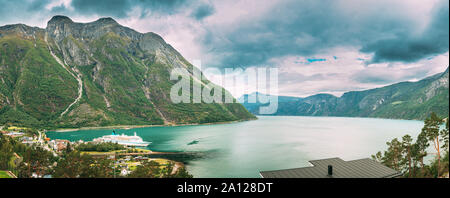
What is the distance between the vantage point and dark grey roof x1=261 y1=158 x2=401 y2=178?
223 inches

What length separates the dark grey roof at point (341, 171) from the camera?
5.68 metres

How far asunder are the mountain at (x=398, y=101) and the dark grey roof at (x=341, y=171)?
303ft

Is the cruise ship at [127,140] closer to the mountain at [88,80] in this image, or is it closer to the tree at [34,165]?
the tree at [34,165]

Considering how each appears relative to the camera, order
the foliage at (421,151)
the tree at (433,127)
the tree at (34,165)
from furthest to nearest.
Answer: the tree at (34,165), the tree at (433,127), the foliage at (421,151)

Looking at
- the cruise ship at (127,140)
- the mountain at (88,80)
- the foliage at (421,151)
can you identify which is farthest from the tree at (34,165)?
the mountain at (88,80)

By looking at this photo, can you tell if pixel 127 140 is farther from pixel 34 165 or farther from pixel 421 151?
pixel 421 151

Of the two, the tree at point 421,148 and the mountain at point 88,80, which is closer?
the tree at point 421,148

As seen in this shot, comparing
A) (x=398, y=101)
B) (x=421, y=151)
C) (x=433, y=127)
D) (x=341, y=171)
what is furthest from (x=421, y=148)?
(x=398, y=101)

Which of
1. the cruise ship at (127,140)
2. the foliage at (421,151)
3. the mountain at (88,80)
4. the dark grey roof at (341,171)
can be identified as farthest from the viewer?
the mountain at (88,80)

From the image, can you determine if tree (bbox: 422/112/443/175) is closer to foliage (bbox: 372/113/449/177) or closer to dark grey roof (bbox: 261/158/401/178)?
foliage (bbox: 372/113/449/177)

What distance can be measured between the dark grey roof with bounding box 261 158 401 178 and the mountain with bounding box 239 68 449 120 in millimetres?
92413

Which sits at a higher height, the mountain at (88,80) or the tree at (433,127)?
the mountain at (88,80)

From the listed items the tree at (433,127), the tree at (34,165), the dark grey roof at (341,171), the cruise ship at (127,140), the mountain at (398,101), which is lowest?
the cruise ship at (127,140)
